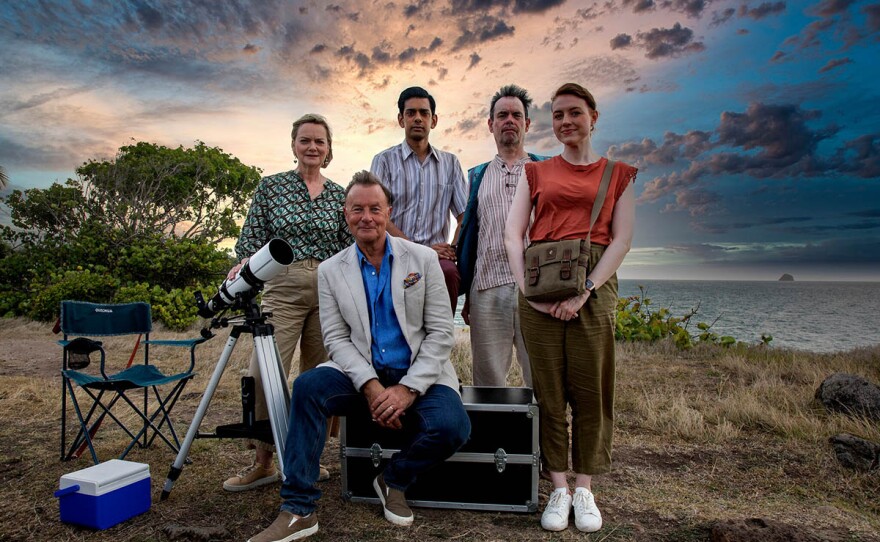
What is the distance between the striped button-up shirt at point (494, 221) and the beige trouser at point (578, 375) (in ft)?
1.71

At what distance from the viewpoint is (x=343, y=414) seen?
2.89 m

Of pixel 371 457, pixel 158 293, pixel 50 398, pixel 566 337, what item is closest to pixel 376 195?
pixel 566 337

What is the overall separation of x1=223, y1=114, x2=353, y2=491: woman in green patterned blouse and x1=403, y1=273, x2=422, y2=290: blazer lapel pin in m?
0.72

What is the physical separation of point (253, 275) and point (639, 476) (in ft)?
8.34

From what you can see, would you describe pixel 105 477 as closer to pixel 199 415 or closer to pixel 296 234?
pixel 199 415

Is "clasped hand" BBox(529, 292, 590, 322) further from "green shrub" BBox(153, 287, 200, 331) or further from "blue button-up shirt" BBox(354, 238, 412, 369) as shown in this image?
"green shrub" BBox(153, 287, 200, 331)

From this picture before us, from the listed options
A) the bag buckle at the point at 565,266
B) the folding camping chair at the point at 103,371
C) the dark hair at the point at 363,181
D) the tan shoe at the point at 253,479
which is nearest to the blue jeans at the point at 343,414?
the tan shoe at the point at 253,479

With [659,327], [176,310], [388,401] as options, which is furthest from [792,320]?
[388,401]

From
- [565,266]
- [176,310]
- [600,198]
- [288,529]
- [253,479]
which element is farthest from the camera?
[176,310]

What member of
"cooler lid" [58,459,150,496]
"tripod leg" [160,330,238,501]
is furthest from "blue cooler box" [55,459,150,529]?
"tripod leg" [160,330,238,501]

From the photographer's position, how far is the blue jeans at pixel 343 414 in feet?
8.60

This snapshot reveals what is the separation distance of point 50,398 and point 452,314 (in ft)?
14.8

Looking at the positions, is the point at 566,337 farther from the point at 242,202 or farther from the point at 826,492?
the point at 242,202

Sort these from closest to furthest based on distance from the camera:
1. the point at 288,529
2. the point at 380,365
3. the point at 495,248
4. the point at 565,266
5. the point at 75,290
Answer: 1. the point at 288,529
2. the point at 565,266
3. the point at 380,365
4. the point at 495,248
5. the point at 75,290
